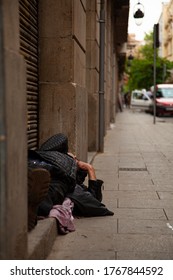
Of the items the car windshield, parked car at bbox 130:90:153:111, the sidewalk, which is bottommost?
the sidewalk

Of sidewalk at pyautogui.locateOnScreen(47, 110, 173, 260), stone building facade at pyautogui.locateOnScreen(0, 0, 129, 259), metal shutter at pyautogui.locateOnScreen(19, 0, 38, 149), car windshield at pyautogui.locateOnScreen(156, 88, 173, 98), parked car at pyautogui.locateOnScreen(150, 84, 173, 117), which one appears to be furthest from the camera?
car windshield at pyautogui.locateOnScreen(156, 88, 173, 98)

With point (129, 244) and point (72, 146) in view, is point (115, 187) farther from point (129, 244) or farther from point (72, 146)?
point (129, 244)

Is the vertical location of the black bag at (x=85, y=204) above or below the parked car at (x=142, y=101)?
below

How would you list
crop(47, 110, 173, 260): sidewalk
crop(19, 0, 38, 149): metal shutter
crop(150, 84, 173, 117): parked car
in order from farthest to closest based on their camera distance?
crop(150, 84, 173, 117): parked car < crop(19, 0, 38, 149): metal shutter < crop(47, 110, 173, 260): sidewalk

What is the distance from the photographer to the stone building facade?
3609mm

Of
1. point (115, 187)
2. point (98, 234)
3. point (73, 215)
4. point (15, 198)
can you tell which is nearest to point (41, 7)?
point (115, 187)

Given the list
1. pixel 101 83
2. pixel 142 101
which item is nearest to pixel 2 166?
pixel 101 83

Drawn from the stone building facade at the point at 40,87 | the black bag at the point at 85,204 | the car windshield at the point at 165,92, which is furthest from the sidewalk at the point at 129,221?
the car windshield at the point at 165,92

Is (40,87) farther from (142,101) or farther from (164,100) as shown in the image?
(142,101)

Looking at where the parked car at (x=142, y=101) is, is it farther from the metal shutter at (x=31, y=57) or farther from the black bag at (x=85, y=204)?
the black bag at (x=85, y=204)

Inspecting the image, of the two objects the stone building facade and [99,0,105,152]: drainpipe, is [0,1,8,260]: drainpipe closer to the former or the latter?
the stone building facade

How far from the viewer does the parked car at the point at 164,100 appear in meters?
38.8

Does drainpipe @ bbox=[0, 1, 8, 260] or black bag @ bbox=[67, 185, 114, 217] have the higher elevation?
drainpipe @ bbox=[0, 1, 8, 260]

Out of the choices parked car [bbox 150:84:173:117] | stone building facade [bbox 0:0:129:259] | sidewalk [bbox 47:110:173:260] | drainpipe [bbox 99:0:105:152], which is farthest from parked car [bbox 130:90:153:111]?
sidewalk [bbox 47:110:173:260]
